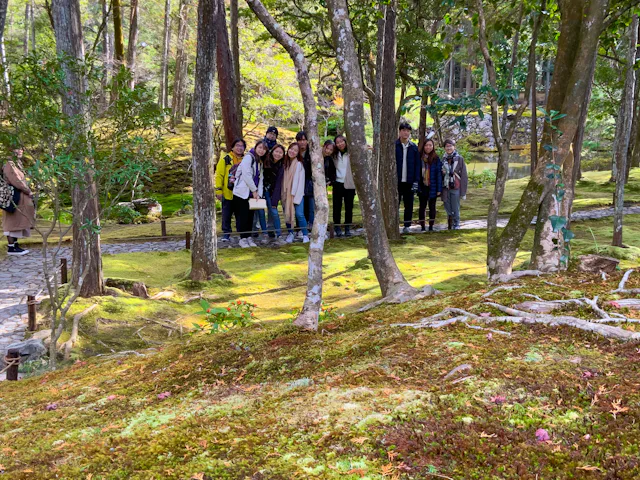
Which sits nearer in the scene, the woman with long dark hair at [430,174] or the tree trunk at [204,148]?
the tree trunk at [204,148]

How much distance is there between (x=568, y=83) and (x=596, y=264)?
64.2 inches

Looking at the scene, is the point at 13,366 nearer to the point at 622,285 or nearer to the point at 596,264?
the point at 622,285

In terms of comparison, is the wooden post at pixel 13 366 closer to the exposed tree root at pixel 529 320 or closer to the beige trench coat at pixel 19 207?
the exposed tree root at pixel 529 320

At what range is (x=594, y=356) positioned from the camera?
257 centimetres

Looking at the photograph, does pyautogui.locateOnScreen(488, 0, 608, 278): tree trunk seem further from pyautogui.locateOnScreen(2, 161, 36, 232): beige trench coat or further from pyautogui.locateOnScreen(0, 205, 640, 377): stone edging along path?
pyautogui.locateOnScreen(2, 161, 36, 232): beige trench coat

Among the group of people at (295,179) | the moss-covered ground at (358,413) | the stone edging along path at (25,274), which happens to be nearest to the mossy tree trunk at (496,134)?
the moss-covered ground at (358,413)

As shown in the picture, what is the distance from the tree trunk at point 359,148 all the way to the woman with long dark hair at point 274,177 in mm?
5251

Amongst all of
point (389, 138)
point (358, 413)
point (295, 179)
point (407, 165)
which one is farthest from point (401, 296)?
point (407, 165)

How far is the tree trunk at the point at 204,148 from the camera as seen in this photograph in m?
7.50

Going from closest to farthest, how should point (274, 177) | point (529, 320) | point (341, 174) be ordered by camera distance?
1. point (529, 320)
2. point (274, 177)
3. point (341, 174)

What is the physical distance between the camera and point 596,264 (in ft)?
15.9

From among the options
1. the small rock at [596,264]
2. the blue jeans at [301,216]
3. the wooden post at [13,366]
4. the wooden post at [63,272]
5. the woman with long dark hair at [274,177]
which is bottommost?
the wooden post at [13,366]

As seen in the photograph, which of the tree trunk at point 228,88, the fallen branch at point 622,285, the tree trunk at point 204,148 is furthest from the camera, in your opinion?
the tree trunk at point 228,88

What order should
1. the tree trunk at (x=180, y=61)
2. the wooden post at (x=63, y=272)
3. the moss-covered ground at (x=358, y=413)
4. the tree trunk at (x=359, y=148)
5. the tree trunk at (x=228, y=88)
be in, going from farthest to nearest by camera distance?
the tree trunk at (x=180, y=61), the tree trunk at (x=228, y=88), the wooden post at (x=63, y=272), the tree trunk at (x=359, y=148), the moss-covered ground at (x=358, y=413)
